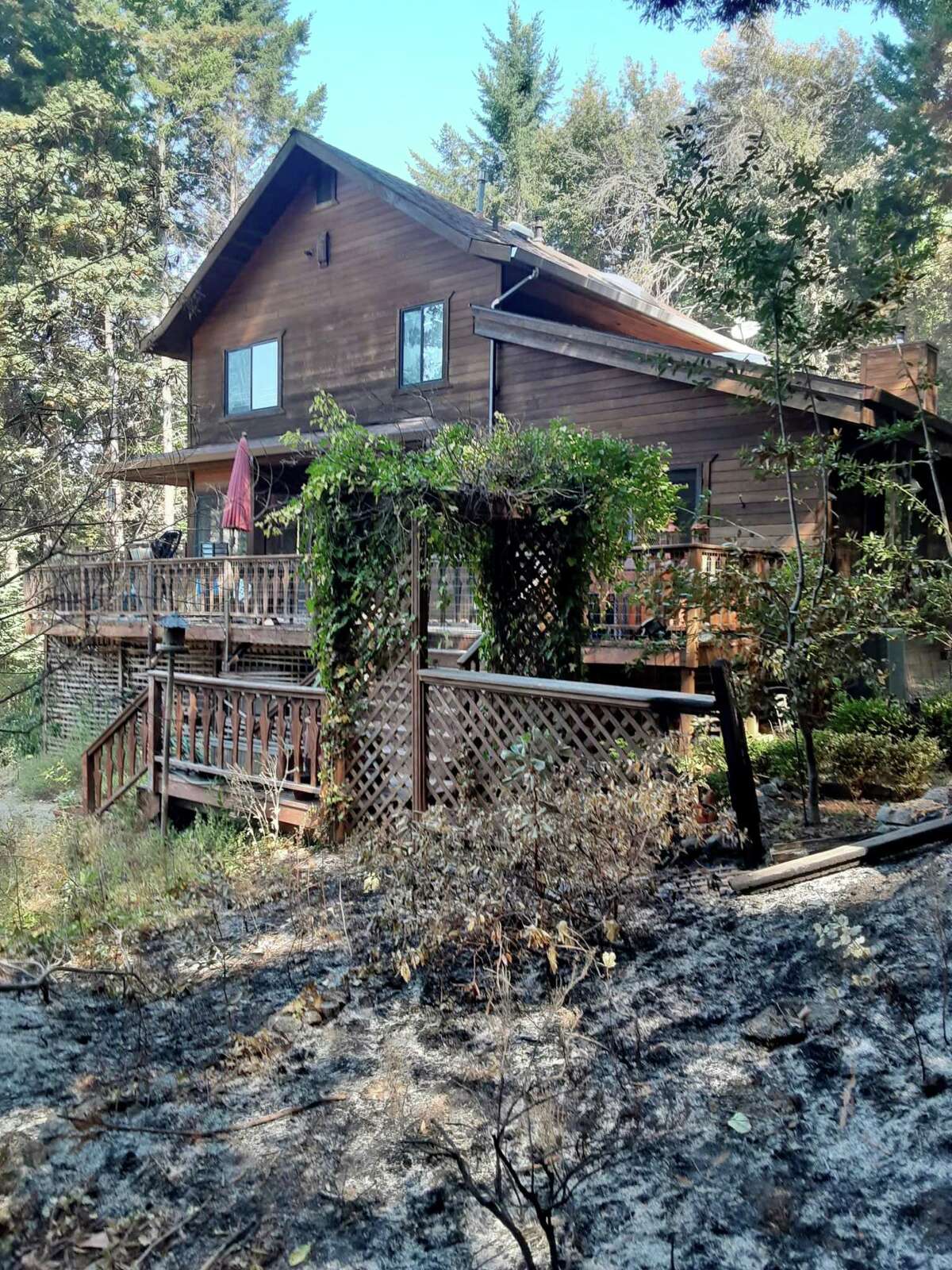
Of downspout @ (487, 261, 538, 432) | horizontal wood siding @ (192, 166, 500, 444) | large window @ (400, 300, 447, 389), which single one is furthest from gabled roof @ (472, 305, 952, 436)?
large window @ (400, 300, 447, 389)

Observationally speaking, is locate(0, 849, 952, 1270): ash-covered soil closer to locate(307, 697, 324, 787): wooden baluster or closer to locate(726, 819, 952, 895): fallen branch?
locate(726, 819, 952, 895): fallen branch

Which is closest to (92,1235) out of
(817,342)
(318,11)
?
(817,342)

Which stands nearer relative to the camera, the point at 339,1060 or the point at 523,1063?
the point at 523,1063

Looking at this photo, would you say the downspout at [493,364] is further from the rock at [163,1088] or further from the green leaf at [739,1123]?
the green leaf at [739,1123]

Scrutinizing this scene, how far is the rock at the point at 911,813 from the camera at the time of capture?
566 cm

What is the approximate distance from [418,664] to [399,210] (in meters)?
13.0

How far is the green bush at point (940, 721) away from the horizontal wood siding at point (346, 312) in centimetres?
917

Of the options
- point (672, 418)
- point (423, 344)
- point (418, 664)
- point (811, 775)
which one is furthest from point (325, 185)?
point (811, 775)

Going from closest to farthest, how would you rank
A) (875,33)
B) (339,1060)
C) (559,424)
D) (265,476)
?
(339,1060), (559,424), (265,476), (875,33)

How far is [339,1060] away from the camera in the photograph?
369cm

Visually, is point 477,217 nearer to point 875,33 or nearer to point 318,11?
point 875,33

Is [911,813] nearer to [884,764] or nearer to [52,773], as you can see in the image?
[884,764]

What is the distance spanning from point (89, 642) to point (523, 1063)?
15978 millimetres

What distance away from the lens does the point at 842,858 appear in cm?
486
